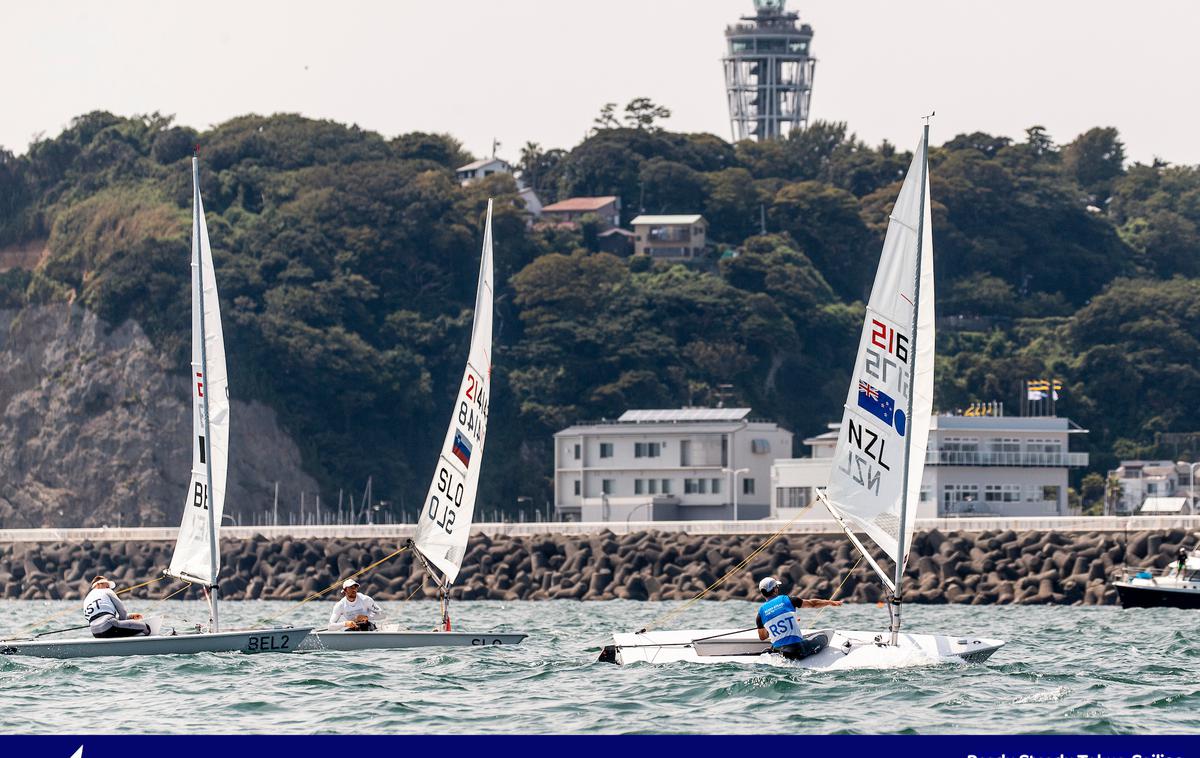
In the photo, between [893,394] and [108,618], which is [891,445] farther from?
[108,618]

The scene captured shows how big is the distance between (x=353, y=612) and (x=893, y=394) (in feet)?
28.8

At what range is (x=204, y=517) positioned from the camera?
98.9ft

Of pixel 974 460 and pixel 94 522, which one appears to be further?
pixel 94 522

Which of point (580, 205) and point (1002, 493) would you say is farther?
point (580, 205)

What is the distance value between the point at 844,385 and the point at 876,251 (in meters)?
18.9

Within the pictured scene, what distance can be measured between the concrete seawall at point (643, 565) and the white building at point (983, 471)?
1623cm

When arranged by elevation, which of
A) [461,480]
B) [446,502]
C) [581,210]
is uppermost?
[581,210]

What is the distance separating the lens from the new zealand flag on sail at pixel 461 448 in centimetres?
3098

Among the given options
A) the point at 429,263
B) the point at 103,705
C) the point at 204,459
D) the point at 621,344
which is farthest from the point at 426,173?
the point at 103,705

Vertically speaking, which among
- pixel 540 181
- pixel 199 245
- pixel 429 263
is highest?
pixel 540 181

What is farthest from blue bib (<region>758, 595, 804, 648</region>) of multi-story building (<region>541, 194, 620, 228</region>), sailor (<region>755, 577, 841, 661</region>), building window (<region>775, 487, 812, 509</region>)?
multi-story building (<region>541, 194, 620, 228</region>)

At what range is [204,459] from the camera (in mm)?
29922

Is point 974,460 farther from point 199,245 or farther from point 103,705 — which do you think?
point 103,705

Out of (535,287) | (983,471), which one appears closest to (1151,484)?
(983,471)
